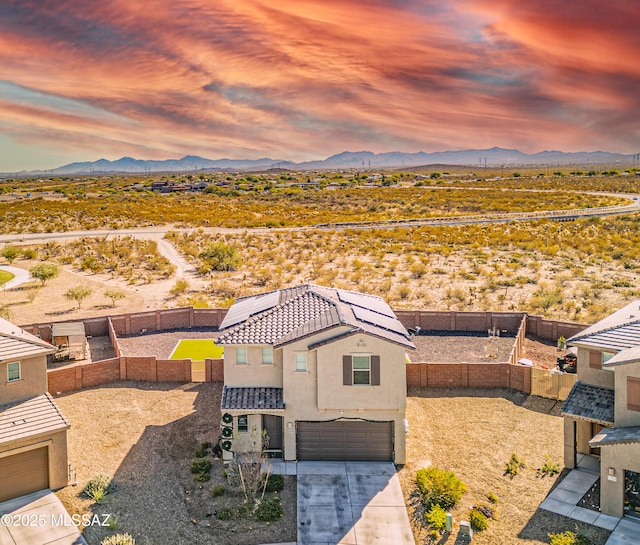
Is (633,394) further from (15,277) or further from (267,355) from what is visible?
(15,277)

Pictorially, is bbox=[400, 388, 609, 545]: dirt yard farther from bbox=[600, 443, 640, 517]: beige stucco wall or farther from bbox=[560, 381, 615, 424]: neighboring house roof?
bbox=[560, 381, 615, 424]: neighboring house roof

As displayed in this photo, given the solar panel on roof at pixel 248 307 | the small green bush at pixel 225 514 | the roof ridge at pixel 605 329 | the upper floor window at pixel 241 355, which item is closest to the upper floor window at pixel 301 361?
the upper floor window at pixel 241 355

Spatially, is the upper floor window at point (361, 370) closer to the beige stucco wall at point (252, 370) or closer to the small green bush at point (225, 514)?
the beige stucco wall at point (252, 370)

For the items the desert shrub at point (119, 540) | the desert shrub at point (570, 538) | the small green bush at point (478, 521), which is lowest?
the small green bush at point (478, 521)

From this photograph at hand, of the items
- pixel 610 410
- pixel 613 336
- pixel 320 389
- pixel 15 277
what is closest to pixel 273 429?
pixel 320 389

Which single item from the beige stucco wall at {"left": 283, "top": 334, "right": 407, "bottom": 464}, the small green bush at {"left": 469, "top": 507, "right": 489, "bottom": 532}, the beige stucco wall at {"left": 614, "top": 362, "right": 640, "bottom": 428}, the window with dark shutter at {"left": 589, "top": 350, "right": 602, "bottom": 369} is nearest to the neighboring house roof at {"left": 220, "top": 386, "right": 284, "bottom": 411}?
the beige stucco wall at {"left": 283, "top": 334, "right": 407, "bottom": 464}

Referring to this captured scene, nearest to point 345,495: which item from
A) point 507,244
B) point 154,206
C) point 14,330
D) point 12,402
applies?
point 12,402
